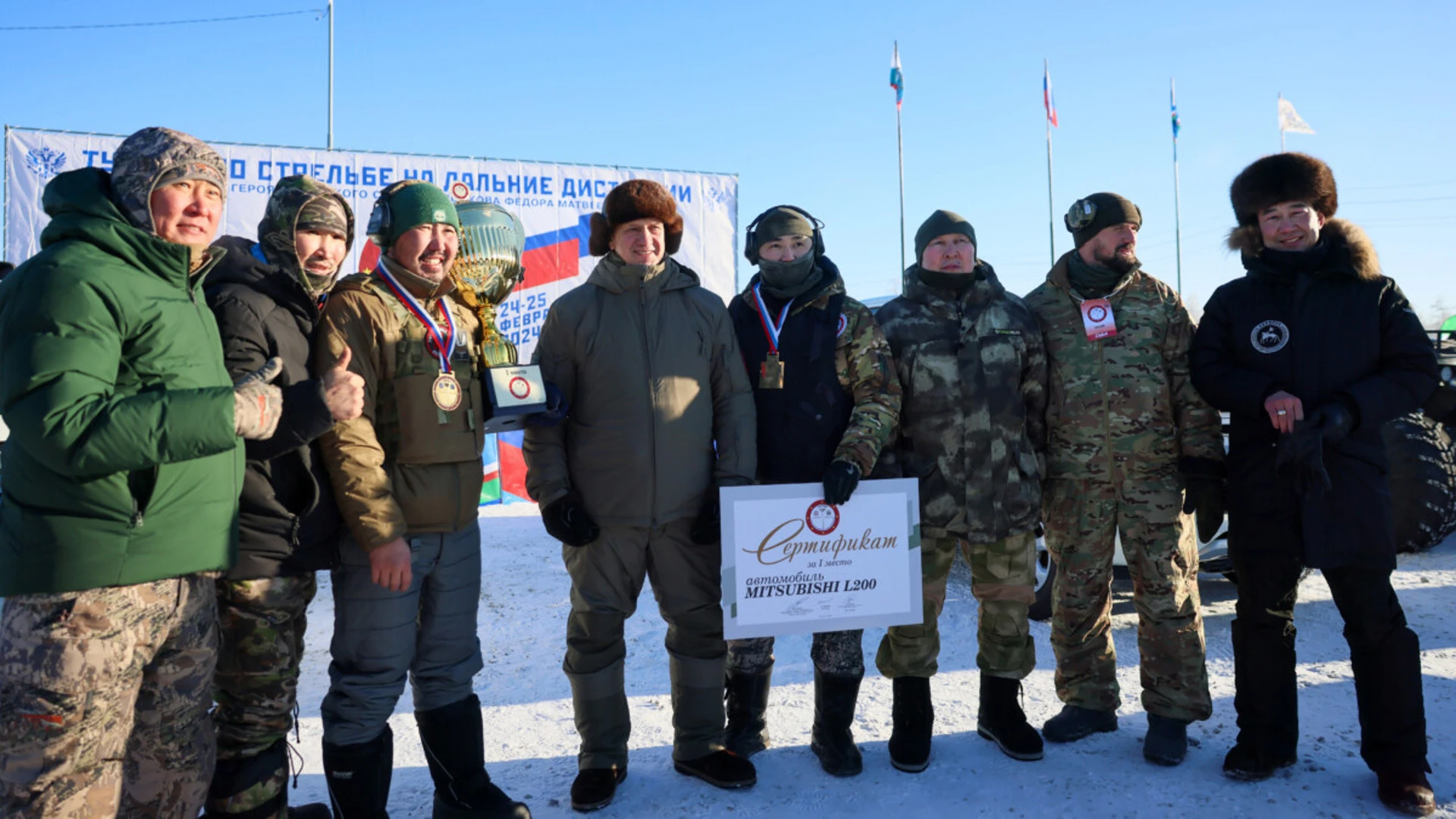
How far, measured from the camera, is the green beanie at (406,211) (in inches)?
106

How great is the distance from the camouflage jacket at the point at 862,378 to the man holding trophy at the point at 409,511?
1195mm

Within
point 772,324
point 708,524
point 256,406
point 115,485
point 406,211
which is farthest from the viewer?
point 772,324

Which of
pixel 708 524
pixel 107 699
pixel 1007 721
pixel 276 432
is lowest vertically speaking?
pixel 1007 721

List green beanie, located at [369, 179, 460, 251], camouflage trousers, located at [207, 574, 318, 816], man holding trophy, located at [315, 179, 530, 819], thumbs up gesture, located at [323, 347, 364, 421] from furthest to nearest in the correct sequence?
green beanie, located at [369, 179, 460, 251]
man holding trophy, located at [315, 179, 530, 819]
camouflage trousers, located at [207, 574, 318, 816]
thumbs up gesture, located at [323, 347, 364, 421]

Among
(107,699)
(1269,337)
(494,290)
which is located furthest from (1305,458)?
(107,699)

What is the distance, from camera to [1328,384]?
118 inches

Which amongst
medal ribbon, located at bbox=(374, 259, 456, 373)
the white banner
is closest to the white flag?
the white banner

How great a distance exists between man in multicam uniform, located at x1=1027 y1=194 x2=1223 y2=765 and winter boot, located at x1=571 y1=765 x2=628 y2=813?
5.83ft

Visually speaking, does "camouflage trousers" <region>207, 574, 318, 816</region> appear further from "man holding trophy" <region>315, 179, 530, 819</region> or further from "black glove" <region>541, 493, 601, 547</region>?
"black glove" <region>541, 493, 601, 547</region>

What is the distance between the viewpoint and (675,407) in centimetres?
303

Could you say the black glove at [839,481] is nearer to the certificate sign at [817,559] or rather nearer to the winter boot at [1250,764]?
the certificate sign at [817,559]

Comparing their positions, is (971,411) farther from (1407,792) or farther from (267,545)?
(267,545)

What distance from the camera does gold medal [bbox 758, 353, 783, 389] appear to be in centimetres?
324

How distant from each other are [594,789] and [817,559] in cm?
113
